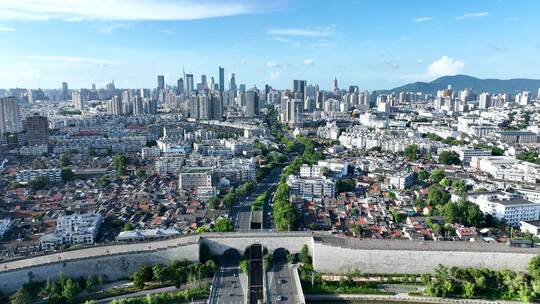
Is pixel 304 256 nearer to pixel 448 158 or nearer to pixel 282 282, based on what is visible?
pixel 282 282

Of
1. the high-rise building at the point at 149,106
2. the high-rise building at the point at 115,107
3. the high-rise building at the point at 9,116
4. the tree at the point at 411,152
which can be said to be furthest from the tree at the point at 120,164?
the high-rise building at the point at 149,106

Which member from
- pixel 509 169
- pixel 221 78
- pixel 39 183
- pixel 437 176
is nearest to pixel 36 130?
pixel 39 183

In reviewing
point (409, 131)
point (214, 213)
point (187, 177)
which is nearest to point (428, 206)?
point (214, 213)

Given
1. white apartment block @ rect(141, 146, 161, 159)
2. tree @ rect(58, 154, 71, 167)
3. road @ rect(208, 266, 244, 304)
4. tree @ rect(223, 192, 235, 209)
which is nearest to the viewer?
road @ rect(208, 266, 244, 304)

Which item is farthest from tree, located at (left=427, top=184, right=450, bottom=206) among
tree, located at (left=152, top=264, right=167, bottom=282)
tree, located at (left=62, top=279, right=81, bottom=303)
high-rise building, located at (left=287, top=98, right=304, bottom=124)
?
high-rise building, located at (left=287, top=98, right=304, bottom=124)

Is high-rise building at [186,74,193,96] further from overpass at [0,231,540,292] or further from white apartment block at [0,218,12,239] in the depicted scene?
overpass at [0,231,540,292]

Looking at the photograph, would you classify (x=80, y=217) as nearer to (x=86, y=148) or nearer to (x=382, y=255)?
(x=382, y=255)

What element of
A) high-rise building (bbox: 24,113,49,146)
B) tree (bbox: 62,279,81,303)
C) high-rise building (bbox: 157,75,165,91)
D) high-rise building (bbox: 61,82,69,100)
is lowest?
tree (bbox: 62,279,81,303)
